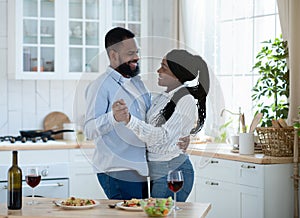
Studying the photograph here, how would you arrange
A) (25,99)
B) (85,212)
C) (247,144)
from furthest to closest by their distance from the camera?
(25,99) → (247,144) → (85,212)

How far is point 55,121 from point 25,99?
12.9 inches

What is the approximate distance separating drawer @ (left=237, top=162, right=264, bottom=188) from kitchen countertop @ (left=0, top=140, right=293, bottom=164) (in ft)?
0.11

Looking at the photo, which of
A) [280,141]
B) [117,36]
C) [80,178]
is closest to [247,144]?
[280,141]

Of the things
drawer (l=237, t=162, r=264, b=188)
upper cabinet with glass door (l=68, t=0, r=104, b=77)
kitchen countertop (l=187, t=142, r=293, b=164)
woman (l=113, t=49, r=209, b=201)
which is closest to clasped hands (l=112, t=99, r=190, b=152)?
woman (l=113, t=49, r=209, b=201)

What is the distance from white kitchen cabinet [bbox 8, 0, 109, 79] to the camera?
5.41 meters

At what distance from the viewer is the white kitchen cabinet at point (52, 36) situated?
541 cm

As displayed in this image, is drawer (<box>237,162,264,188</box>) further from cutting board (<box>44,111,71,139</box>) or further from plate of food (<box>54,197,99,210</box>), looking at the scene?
cutting board (<box>44,111,71,139</box>)

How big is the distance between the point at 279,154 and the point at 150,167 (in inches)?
52.1

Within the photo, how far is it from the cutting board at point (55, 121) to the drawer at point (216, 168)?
1.40 metres

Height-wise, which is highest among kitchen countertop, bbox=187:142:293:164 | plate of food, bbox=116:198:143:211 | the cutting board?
the cutting board

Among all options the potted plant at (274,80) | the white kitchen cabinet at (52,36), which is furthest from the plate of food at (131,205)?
the white kitchen cabinet at (52,36)

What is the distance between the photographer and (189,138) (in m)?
3.29

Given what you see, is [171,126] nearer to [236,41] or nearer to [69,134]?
[236,41]

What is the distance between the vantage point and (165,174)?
3.39 m
